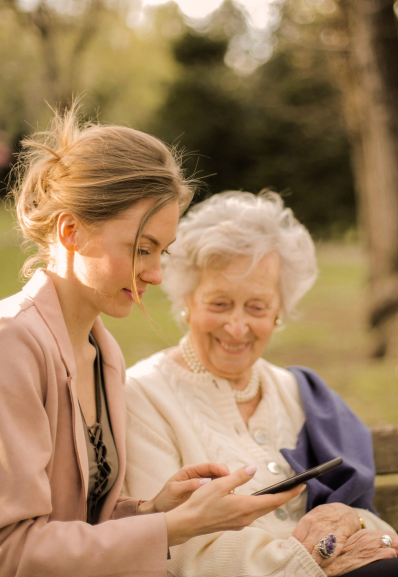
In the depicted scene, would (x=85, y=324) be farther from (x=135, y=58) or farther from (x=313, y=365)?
(x=135, y=58)

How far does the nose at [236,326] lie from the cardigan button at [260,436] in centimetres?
43

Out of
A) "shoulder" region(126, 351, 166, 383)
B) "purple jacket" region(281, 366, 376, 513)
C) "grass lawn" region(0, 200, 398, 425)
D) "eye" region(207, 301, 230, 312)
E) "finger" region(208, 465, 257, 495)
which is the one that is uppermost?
"eye" region(207, 301, 230, 312)

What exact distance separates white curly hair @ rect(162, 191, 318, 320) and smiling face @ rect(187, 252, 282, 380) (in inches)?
2.3

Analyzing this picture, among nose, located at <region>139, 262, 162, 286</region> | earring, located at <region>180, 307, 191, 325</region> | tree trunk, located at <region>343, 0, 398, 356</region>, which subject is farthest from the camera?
tree trunk, located at <region>343, 0, 398, 356</region>

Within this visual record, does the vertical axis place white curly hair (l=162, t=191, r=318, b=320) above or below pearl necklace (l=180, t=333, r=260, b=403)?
above

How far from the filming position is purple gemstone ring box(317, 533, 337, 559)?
1.97m

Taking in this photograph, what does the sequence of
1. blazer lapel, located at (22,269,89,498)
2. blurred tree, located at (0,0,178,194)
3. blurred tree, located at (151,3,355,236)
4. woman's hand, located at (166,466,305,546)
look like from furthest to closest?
blurred tree, located at (151,3,355,236) → blurred tree, located at (0,0,178,194) → blazer lapel, located at (22,269,89,498) → woman's hand, located at (166,466,305,546)

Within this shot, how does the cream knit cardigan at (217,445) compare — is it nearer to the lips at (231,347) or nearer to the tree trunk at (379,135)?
the lips at (231,347)

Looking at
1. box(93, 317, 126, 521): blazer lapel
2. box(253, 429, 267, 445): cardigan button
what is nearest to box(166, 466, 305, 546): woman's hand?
box(93, 317, 126, 521): blazer lapel

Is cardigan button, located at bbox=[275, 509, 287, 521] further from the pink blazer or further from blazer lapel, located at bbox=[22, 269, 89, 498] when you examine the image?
blazer lapel, located at bbox=[22, 269, 89, 498]

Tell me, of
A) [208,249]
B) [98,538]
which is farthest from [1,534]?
[208,249]

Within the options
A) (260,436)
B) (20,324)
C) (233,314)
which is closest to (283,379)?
(260,436)

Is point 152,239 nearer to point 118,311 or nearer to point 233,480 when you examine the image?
point 118,311

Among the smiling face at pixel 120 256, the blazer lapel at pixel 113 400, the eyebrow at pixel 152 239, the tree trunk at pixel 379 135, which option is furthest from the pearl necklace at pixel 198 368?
the tree trunk at pixel 379 135
